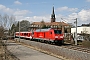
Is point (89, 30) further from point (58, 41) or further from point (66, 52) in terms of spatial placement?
point (66, 52)

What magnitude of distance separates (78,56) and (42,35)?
91.5ft

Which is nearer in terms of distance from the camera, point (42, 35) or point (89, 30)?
point (42, 35)

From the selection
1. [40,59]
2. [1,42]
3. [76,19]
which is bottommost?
[40,59]

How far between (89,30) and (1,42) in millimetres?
57021

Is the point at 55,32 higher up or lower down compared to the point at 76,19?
lower down

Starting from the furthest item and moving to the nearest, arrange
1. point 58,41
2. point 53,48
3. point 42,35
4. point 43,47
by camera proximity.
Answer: point 42,35
point 58,41
point 43,47
point 53,48

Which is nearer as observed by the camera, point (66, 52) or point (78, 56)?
point (78, 56)

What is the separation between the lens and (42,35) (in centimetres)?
4394

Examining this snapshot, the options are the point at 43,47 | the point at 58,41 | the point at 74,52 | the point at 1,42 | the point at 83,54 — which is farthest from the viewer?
the point at 58,41

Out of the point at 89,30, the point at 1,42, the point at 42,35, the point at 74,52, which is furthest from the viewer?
the point at 89,30

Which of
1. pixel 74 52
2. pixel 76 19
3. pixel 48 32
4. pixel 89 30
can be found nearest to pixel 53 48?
pixel 74 52

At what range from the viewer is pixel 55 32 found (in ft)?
121

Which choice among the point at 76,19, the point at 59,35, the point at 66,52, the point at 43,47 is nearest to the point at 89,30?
the point at 76,19

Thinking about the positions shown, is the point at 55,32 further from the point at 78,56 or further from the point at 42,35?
the point at 78,56
